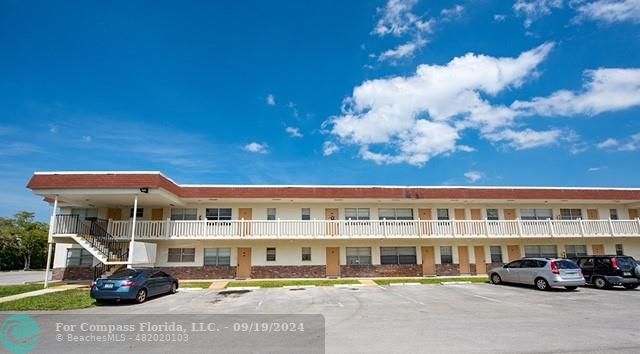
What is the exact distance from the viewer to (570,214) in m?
26.2

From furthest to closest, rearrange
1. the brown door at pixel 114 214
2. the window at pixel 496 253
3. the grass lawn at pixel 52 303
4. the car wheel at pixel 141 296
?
the window at pixel 496 253, the brown door at pixel 114 214, the car wheel at pixel 141 296, the grass lawn at pixel 52 303

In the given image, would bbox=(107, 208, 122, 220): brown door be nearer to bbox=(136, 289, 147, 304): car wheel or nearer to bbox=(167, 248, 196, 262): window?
bbox=(167, 248, 196, 262): window

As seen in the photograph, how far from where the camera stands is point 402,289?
16.9m

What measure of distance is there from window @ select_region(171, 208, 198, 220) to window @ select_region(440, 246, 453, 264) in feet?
53.5

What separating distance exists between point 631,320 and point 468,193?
1428 cm

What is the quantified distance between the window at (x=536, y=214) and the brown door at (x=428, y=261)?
726 cm

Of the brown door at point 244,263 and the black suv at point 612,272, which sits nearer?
the black suv at point 612,272

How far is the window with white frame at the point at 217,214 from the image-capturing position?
77.6 feet

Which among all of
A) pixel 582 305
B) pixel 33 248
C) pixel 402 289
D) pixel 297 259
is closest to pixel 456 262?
pixel 402 289

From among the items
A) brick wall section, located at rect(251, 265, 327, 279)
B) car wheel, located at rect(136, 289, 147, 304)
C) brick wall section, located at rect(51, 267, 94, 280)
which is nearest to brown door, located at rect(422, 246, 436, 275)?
brick wall section, located at rect(251, 265, 327, 279)

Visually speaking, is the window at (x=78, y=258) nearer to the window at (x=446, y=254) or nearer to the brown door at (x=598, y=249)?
the window at (x=446, y=254)

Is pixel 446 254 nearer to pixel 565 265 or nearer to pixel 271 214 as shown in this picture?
pixel 565 265

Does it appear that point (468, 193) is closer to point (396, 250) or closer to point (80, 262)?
point (396, 250)

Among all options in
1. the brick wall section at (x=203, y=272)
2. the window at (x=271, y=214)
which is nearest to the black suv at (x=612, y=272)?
the window at (x=271, y=214)
